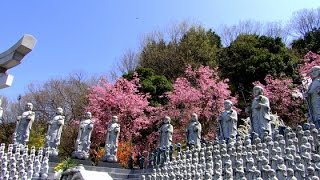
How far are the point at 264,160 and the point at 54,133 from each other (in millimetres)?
10042

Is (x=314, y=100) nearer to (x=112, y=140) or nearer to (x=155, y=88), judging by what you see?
(x=112, y=140)

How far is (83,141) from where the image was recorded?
14.2m

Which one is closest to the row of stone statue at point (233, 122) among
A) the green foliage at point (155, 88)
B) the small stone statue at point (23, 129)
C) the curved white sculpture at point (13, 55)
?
the small stone statue at point (23, 129)

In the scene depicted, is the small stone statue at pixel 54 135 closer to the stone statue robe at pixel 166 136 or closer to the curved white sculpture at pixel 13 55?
the stone statue robe at pixel 166 136

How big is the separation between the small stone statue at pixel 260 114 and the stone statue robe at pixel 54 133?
283 inches

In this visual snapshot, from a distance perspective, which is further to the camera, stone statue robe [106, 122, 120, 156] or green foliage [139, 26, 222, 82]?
green foliage [139, 26, 222, 82]

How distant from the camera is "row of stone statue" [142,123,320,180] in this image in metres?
5.27

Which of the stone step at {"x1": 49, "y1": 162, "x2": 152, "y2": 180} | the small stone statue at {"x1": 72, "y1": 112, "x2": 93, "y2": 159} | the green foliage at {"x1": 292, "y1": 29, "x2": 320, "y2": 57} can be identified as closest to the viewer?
the stone step at {"x1": 49, "y1": 162, "x2": 152, "y2": 180}

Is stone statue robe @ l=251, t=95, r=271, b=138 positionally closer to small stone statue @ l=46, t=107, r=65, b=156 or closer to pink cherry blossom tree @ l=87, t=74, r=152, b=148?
small stone statue @ l=46, t=107, r=65, b=156

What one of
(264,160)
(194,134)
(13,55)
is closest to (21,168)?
(13,55)

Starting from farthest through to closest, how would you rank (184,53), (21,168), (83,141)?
(184,53), (83,141), (21,168)

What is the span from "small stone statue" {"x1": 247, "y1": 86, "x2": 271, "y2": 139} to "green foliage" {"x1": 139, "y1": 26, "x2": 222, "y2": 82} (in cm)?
1527

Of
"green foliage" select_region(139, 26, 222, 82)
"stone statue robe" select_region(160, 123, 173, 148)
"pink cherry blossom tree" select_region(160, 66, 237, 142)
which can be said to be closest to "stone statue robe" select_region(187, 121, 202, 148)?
"stone statue robe" select_region(160, 123, 173, 148)

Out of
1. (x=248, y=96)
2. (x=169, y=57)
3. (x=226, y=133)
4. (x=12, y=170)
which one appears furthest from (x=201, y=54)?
(x=12, y=170)
